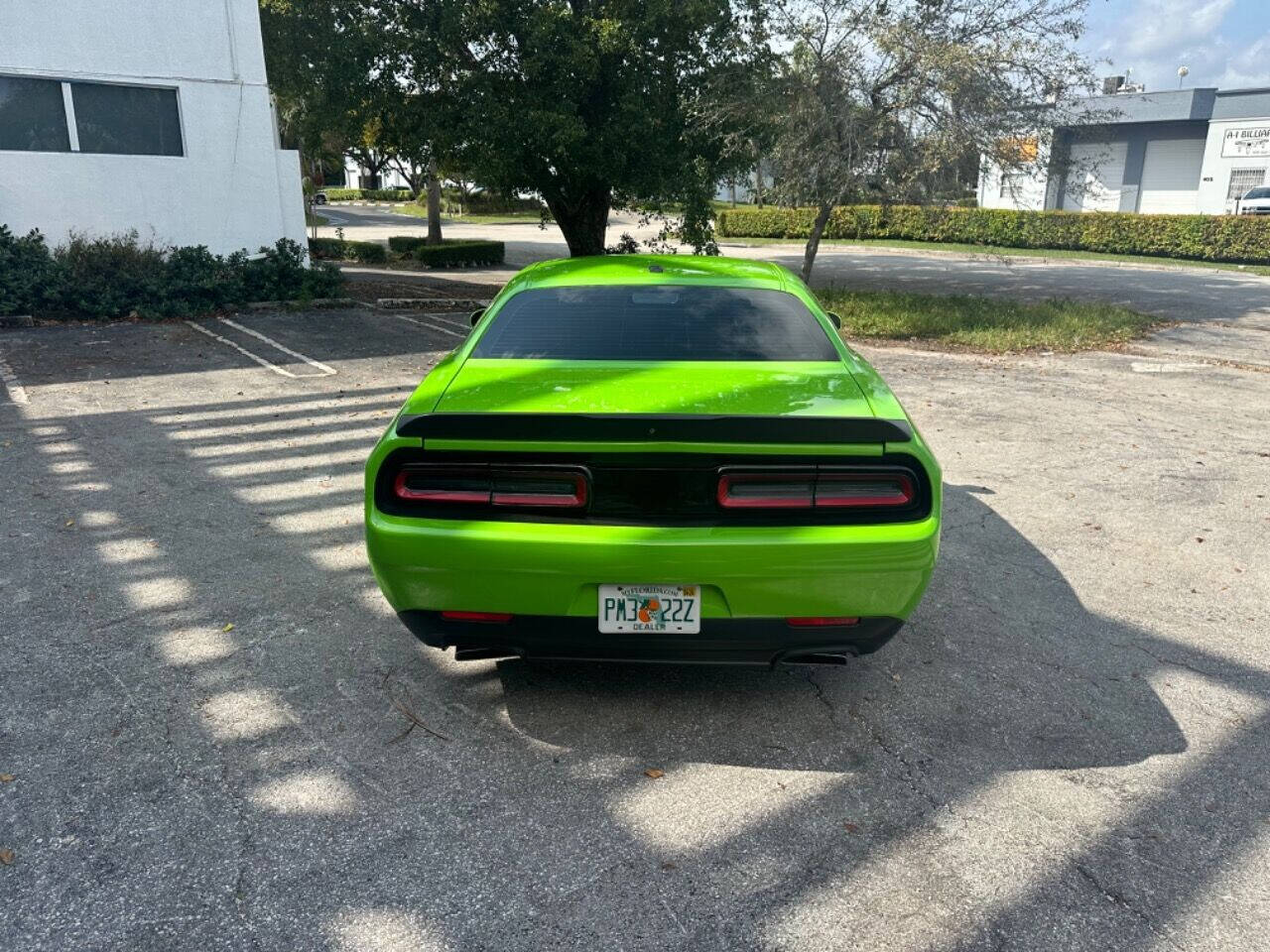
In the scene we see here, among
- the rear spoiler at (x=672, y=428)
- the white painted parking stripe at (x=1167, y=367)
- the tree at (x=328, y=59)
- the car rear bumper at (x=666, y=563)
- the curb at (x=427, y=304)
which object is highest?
the tree at (x=328, y=59)

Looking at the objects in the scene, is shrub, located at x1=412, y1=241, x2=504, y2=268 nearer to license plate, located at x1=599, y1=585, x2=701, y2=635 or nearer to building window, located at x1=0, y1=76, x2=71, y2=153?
building window, located at x1=0, y1=76, x2=71, y2=153

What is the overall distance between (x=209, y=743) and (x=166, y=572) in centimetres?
174

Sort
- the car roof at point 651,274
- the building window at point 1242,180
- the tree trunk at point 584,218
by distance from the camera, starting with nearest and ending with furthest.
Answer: the car roof at point 651,274
the tree trunk at point 584,218
the building window at point 1242,180

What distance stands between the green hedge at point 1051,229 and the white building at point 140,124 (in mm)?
15694

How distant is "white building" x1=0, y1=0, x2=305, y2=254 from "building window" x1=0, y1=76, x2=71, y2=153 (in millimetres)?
13

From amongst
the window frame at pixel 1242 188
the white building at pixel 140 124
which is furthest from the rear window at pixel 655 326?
the window frame at pixel 1242 188

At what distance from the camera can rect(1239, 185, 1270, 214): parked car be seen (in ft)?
107

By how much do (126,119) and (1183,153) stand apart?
42.8m

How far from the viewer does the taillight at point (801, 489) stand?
300 cm

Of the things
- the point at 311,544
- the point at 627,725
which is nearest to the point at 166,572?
the point at 311,544

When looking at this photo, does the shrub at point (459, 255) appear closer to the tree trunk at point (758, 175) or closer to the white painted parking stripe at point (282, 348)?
the tree trunk at point (758, 175)

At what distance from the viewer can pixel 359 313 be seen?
13859 mm

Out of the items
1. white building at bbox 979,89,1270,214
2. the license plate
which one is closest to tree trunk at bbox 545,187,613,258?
the license plate

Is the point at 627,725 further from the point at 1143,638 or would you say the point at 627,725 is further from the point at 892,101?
the point at 892,101
